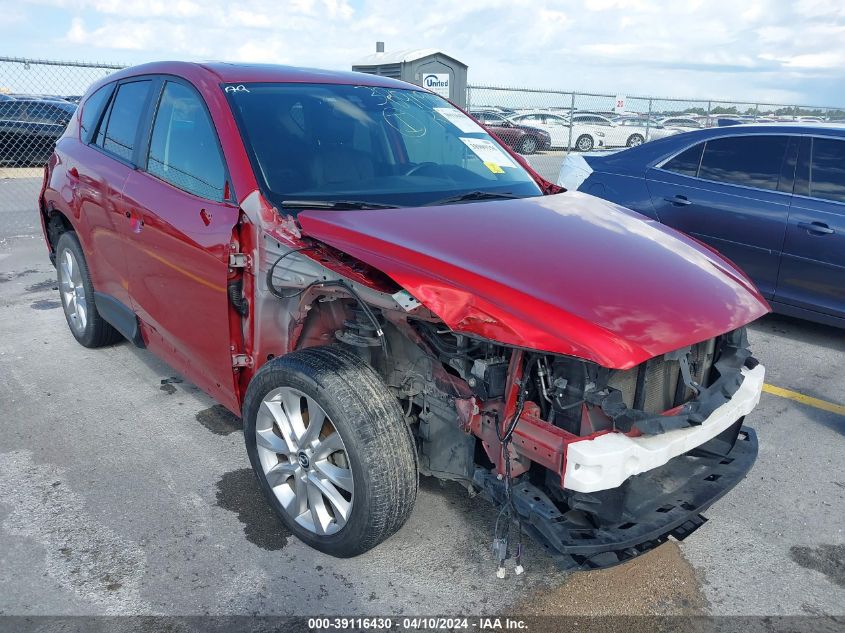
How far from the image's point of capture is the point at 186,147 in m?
3.23

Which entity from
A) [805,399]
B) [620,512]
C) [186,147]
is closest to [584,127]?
[805,399]

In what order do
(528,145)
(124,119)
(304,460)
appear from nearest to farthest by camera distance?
(304,460) → (124,119) → (528,145)

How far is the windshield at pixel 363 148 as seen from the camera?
2973mm

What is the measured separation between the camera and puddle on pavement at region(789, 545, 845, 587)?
2.70 meters

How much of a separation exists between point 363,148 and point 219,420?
1.70 m

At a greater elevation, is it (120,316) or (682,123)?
(682,123)

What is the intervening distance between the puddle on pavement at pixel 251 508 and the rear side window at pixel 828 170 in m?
4.41

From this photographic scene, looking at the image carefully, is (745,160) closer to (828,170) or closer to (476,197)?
(828,170)

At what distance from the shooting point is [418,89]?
4082 mm

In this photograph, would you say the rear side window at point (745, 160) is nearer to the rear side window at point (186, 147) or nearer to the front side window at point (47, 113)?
the rear side window at point (186, 147)

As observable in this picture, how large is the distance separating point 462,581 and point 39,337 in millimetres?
3915

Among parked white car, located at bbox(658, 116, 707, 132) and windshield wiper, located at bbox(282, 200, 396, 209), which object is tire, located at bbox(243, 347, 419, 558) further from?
parked white car, located at bbox(658, 116, 707, 132)

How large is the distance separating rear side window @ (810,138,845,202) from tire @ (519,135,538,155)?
14826 mm

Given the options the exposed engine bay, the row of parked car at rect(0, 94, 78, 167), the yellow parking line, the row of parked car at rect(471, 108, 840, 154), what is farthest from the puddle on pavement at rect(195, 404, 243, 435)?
the row of parked car at rect(471, 108, 840, 154)
